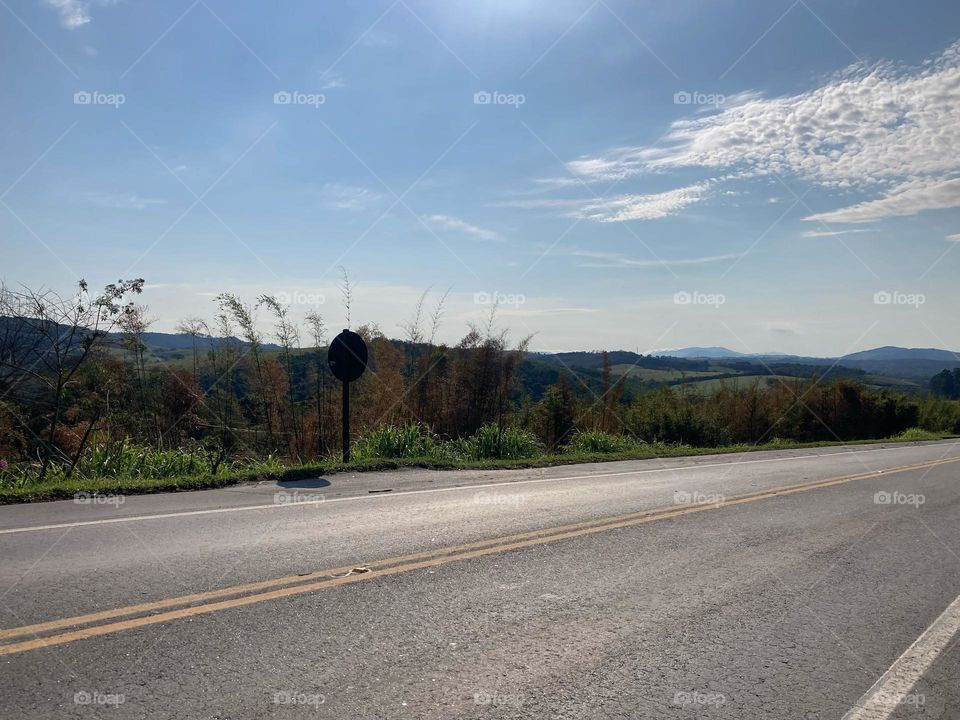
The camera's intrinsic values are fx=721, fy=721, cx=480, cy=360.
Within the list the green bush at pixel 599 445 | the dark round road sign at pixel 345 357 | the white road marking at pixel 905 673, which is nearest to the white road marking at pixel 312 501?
the dark round road sign at pixel 345 357

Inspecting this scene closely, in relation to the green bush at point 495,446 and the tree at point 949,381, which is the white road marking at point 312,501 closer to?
the green bush at point 495,446

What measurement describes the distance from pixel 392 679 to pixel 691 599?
2671mm

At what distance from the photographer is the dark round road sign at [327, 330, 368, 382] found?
43.3 ft

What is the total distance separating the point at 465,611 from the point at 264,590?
57.9 inches

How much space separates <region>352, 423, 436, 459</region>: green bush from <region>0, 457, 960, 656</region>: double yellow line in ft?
24.0

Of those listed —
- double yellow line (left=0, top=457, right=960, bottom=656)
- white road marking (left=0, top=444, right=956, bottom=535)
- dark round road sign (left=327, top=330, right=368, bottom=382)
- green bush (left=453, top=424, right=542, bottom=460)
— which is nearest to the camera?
double yellow line (left=0, top=457, right=960, bottom=656)

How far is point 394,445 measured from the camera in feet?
50.4

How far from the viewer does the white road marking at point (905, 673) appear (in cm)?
389

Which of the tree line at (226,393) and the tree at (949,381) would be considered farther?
the tree at (949,381)

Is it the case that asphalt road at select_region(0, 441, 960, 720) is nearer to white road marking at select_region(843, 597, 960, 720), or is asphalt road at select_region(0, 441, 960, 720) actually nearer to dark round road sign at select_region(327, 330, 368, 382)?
white road marking at select_region(843, 597, 960, 720)

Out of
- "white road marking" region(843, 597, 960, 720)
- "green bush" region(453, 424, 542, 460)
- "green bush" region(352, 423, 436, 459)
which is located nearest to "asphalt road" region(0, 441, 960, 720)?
"white road marking" region(843, 597, 960, 720)

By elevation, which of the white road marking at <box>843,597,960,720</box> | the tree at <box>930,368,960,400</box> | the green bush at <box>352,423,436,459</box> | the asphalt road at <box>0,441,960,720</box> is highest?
the tree at <box>930,368,960,400</box>

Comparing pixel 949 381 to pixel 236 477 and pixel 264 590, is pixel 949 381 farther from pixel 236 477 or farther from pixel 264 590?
pixel 264 590

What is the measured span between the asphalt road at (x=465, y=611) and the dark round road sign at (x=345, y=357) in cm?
425
